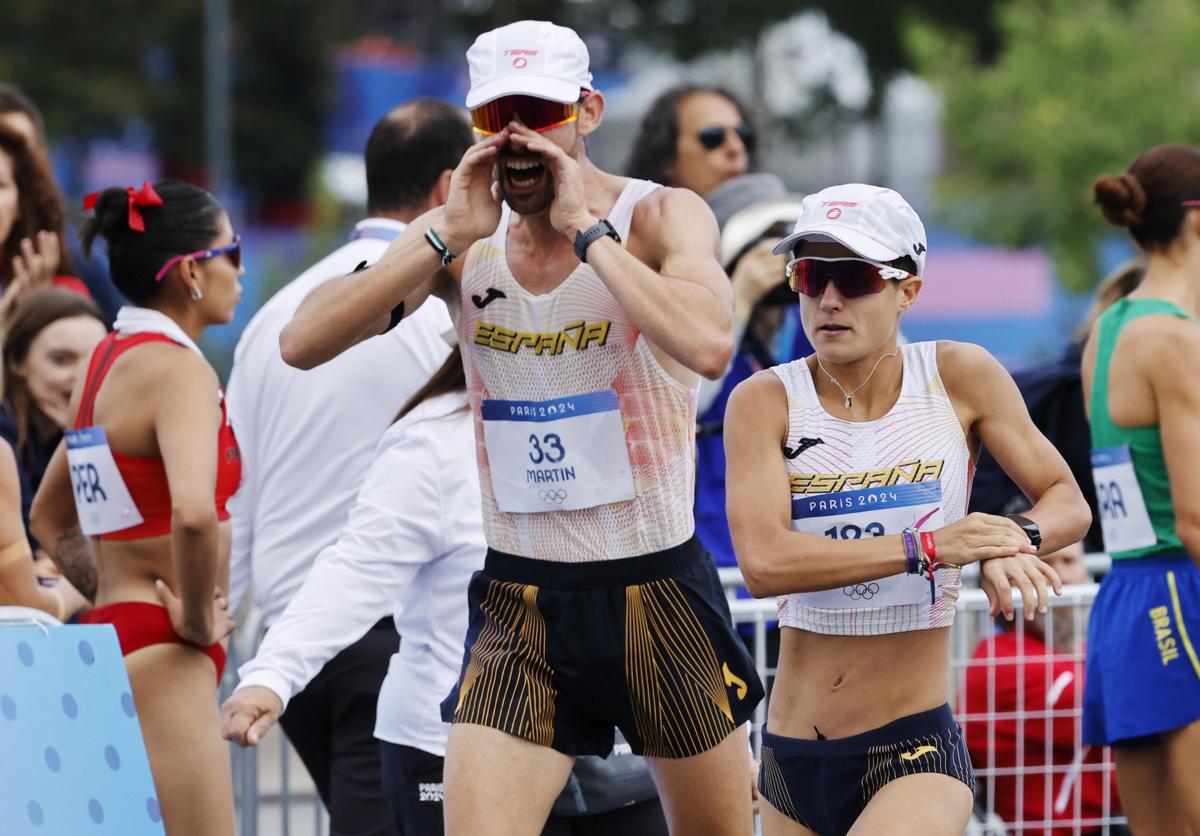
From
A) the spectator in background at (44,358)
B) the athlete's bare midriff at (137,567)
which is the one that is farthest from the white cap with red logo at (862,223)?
the spectator in background at (44,358)

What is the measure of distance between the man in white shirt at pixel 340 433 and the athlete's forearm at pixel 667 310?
1.50m

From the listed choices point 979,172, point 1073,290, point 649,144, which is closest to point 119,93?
point 979,172

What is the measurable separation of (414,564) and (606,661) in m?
0.75

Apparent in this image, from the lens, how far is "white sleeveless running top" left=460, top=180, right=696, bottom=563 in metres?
4.24

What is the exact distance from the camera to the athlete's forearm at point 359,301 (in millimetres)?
4156

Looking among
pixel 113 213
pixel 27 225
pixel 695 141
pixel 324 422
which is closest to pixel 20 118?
pixel 27 225

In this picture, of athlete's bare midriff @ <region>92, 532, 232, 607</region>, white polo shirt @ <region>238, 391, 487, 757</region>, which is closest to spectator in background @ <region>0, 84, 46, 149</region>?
athlete's bare midriff @ <region>92, 532, 232, 607</region>

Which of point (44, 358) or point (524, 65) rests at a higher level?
point (524, 65)

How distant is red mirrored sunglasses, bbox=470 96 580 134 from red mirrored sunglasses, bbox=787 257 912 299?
600mm

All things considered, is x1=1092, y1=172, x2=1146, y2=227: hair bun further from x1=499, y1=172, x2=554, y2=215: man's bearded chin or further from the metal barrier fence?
x1=499, y1=172, x2=554, y2=215: man's bearded chin

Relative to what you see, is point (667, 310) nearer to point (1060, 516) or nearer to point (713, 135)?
point (1060, 516)

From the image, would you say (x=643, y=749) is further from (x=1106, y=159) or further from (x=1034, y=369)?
(x=1106, y=159)

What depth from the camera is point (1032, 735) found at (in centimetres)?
612

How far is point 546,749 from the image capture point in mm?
4219
